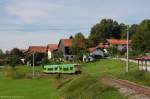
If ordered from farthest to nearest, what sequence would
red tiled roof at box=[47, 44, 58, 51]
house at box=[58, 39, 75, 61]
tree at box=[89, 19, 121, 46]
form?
tree at box=[89, 19, 121, 46] < red tiled roof at box=[47, 44, 58, 51] < house at box=[58, 39, 75, 61]

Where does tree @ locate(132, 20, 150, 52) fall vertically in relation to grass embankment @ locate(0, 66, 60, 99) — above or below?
above

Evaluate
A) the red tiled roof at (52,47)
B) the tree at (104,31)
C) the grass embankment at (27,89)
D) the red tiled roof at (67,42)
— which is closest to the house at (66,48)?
the red tiled roof at (67,42)

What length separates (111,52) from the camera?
473 feet

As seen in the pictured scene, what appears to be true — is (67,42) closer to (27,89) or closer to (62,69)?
(62,69)

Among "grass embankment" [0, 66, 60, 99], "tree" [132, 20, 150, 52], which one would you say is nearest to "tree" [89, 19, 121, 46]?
"tree" [132, 20, 150, 52]

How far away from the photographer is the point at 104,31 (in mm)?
188250

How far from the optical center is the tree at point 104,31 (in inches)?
7110

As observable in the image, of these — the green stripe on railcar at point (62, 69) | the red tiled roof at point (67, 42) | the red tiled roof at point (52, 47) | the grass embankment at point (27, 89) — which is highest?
the red tiled roof at point (67, 42)

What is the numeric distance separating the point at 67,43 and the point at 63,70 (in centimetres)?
6538

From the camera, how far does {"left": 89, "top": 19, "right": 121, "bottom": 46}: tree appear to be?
181 m

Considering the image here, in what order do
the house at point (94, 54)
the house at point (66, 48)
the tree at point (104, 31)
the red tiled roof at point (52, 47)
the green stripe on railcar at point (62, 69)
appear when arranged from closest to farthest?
the green stripe on railcar at point (62, 69) < the house at point (94, 54) < the house at point (66, 48) < the red tiled roof at point (52, 47) < the tree at point (104, 31)

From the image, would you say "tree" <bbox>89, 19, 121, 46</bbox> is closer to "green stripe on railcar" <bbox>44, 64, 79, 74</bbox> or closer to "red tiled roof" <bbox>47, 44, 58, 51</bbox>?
"red tiled roof" <bbox>47, 44, 58, 51</bbox>

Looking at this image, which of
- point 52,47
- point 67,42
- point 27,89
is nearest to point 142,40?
point 67,42

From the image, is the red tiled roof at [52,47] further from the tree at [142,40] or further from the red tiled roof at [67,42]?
the tree at [142,40]
